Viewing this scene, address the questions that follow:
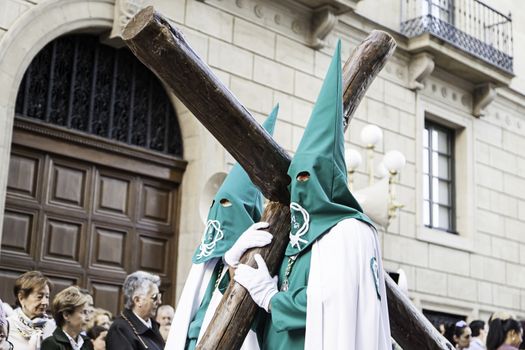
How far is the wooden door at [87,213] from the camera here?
9.27 m

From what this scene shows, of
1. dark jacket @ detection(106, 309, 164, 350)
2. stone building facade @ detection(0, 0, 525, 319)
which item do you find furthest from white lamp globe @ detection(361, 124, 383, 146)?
dark jacket @ detection(106, 309, 164, 350)

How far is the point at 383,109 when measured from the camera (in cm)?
1338

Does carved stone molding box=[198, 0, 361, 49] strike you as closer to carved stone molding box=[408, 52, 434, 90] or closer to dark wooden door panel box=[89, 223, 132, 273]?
carved stone molding box=[408, 52, 434, 90]

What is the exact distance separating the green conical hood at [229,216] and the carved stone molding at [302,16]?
689cm

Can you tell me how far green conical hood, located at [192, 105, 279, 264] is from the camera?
16.3 feet

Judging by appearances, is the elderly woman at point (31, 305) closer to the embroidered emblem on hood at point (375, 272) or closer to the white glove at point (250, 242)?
the white glove at point (250, 242)

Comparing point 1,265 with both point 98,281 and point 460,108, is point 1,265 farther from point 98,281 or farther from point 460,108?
point 460,108

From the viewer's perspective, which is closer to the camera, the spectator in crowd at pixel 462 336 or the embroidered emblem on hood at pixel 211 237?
the embroidered emblem on hood at pixel 211 237

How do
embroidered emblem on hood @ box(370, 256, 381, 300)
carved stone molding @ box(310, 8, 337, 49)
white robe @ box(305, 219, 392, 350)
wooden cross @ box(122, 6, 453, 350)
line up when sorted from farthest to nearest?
carved stone molding @ box(310, 8, 337, 49), embroidered emblem on hood @ box(370, 256, 381, 300), white robe @ box(305, 219, 392, 350), wooden cross @ box(122, 6, 453, 350)

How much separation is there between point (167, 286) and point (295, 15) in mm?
4447

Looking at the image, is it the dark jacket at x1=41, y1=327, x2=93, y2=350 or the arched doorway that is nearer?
the dark jacket at x1=41, y1=327, x2=93, y2=350

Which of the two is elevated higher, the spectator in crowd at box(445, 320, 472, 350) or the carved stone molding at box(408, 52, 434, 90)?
the carved stone molding at box(408, 52, 434, 90)

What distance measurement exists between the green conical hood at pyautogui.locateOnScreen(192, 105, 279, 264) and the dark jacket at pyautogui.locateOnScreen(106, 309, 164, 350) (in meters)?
1.55

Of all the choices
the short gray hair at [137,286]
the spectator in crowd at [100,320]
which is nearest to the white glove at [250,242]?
the short gray hair at [137,286]
